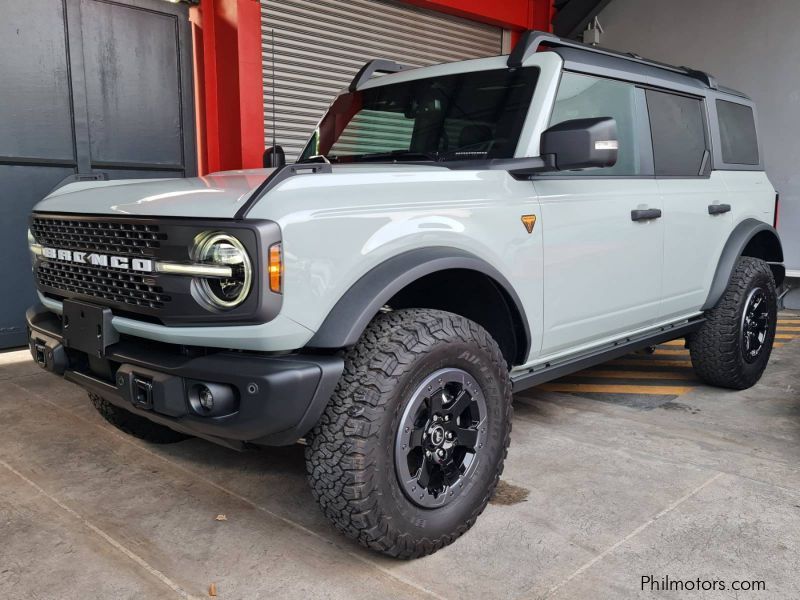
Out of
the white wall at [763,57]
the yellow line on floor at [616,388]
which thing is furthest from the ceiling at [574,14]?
the yellow line on floor at [616,388]

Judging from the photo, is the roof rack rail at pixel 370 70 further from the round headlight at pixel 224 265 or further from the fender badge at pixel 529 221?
the round headlight at pixel 224 265

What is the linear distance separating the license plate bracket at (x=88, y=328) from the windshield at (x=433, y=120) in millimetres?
1422

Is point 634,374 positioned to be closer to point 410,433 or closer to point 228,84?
point 410,433

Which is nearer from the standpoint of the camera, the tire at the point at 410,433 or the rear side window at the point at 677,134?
the tire at the point at 410,433

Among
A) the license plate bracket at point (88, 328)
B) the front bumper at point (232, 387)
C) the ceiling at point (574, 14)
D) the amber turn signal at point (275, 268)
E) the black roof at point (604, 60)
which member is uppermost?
the ceiling at point (574, 14)

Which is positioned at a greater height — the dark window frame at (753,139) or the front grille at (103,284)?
the dark window frame at (753,139)

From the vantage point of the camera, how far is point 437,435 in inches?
93.0

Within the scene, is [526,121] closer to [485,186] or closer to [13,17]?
[485,186]

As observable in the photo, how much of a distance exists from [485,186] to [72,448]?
2378 mm

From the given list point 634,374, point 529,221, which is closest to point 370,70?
point 529,221

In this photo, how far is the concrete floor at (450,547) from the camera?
2207mm

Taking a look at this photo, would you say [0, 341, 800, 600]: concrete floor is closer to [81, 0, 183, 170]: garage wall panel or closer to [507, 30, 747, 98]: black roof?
[507, 30, 747, 98]: black roof

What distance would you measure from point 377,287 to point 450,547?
982mm

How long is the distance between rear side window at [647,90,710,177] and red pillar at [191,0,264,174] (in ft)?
11.8
